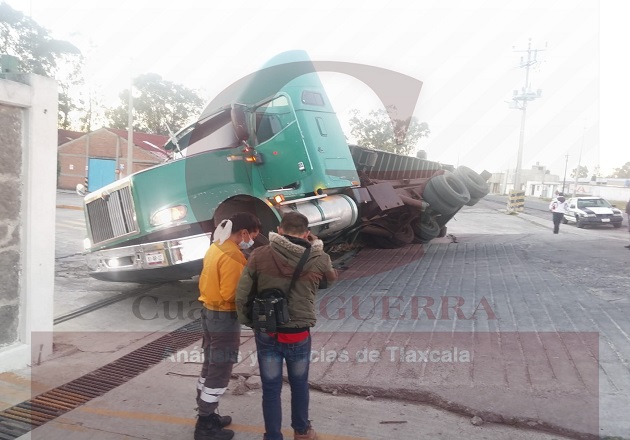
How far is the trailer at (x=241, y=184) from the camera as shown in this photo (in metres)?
6.21

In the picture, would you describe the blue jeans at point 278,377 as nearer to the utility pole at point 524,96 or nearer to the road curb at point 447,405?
the road curb at point 447,405

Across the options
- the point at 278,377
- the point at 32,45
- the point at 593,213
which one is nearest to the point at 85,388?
the point at 278,377

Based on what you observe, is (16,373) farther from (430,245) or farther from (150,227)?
(430,245)

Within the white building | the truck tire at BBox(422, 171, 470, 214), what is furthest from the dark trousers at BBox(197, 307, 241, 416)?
the white building

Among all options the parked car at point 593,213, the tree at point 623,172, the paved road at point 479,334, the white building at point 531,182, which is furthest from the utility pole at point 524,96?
the tree at point 623,172

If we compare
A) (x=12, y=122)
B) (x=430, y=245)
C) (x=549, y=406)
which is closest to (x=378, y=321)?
(x=549, y=406)

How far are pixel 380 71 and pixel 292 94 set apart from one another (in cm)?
130

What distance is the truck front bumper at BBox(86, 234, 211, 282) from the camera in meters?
5.93

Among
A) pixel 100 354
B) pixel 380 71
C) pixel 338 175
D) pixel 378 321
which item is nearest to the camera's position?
pixel 100 354

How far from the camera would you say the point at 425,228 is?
11.7 meters

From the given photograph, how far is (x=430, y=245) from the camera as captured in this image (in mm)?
12234

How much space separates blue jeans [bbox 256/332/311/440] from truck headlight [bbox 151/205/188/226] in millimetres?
3310

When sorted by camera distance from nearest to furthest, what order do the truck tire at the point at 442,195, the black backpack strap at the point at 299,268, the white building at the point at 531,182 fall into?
the black backpack strap at the point at 299,268
the truck tire at the point at 442,195
the white building at the point at 531,182

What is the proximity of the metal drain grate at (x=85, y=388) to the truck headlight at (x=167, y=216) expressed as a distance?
1341 mm
